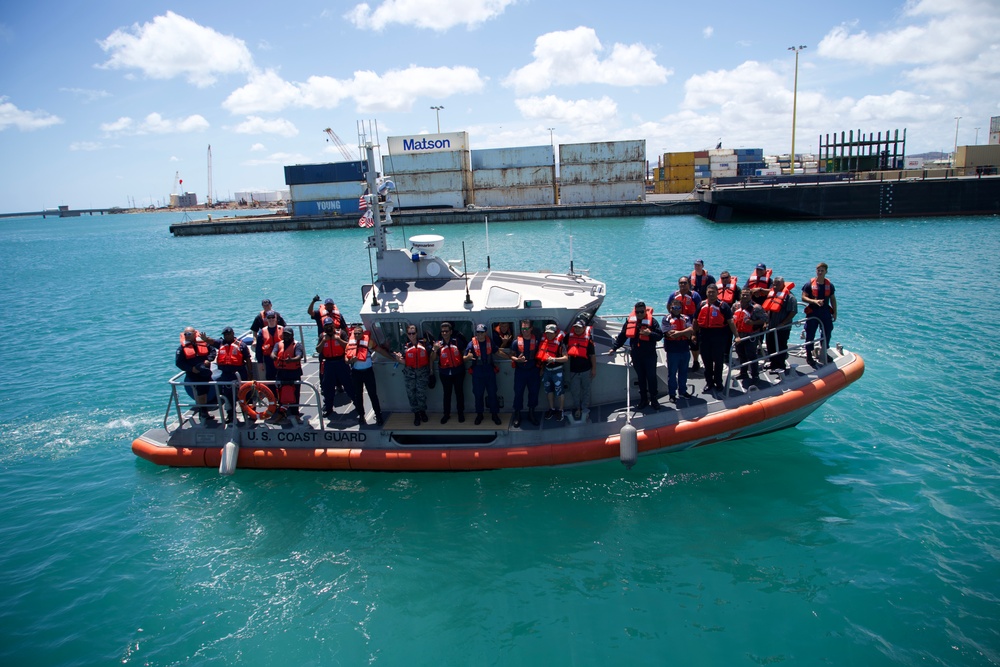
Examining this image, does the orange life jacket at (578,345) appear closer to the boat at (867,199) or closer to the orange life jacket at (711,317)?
the orange life jacket at (711,317)

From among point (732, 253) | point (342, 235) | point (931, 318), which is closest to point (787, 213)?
point (732, 253)

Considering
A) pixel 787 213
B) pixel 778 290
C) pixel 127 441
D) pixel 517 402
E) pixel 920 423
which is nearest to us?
pixel 517 402

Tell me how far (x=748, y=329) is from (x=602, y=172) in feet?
175

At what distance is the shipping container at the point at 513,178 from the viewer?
59.5m

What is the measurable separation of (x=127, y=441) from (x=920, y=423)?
13.7 meters

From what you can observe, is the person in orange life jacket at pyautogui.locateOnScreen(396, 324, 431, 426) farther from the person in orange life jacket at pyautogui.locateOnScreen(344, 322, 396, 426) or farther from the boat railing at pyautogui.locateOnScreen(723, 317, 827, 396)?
the boat railing at pyautogui.locateOnScreen(723, 317, 827, 396)

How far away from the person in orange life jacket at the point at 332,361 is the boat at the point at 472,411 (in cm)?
29

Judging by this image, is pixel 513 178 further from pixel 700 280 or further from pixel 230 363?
pixel 230 363

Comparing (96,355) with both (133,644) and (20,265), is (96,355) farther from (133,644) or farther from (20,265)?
(20,265)

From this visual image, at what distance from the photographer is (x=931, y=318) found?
1571cm

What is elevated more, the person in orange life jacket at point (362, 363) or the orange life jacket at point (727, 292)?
the orange life jacket at point (727, 292)

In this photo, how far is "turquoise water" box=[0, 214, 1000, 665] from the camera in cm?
571

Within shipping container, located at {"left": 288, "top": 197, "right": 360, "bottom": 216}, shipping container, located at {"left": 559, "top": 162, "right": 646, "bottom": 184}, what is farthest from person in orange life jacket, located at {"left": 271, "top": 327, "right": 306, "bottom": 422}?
shipping container, located at {"left": 288, "top": 197, "right": 360, "bottom": 216}

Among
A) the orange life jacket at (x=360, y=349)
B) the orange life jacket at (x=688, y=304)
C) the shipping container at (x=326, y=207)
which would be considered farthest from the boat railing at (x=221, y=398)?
the shipping container at (x=326, y=207)
